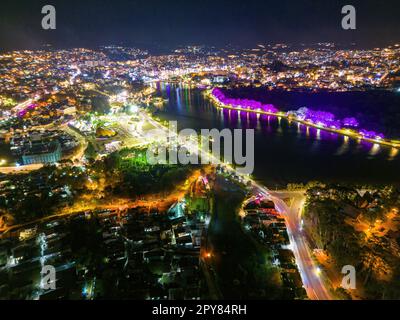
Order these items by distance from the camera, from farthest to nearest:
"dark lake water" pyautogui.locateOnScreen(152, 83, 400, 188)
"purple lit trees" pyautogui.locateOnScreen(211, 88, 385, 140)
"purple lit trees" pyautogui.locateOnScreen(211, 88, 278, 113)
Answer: "purple lit trees" pyautogui.locateOnScreen(211, 88, 278, 113) < "purple lit trees" pyautogui.locateOnScreen(211, 88, 385, 140) < "dark lake water" pyautogui.locateOnScreen(152, 83, 400, 188)

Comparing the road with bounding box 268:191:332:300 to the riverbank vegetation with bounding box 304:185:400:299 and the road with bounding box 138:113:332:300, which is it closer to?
the road with bounding box 138:113:332:300

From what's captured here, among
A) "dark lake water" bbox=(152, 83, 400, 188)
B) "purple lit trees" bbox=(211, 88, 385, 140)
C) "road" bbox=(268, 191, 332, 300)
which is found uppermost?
"purple lit trees" bbox=(211, 88, 385, 140)

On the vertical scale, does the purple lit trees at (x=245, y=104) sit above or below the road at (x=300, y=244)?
above

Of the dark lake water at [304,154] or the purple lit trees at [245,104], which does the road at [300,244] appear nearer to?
the dark lake water at [304,154]

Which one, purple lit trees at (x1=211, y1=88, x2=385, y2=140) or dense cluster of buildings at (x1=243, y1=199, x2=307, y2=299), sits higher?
purple lit trees at (x1=211, y1=88, x2=385, y2=140)

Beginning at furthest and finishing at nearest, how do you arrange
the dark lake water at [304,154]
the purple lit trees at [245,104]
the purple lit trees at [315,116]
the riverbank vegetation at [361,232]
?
the purple lit trees at [245,104] < the purple lit trees at [315,116] < the dark lake water at [304,154] < the riverbank vegetation at [361,232]

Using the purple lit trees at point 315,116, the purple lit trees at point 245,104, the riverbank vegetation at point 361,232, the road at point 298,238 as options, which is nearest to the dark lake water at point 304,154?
the purple lit trees at point 315,116

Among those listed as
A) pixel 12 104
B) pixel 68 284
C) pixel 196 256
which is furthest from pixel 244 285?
pixel 12 104

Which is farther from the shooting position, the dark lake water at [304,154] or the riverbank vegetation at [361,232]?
the dark lake water at [304,154]

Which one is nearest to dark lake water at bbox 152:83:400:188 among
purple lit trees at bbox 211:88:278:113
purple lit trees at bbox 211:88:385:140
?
purple lit trees at bbox 211:88:385:140
